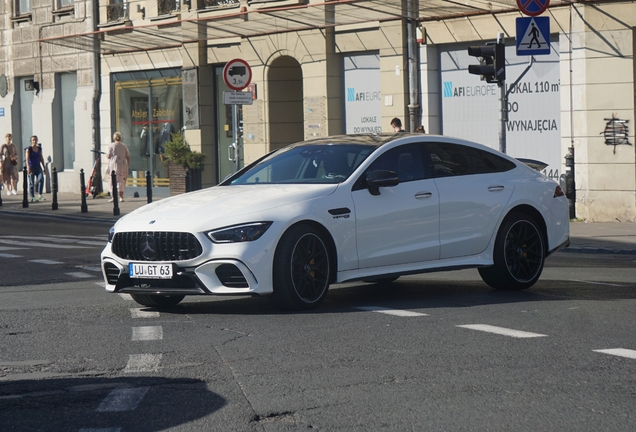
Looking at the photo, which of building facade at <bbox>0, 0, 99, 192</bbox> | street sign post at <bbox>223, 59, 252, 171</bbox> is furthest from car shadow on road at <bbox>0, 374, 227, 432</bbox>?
building facade at <bbox>0, 0, 99, 192</bbox>

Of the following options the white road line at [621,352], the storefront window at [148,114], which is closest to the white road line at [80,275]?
the white road line at [621,352]

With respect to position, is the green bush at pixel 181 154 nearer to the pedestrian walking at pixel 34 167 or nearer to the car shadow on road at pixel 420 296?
the pedestrian walking at pixel 34 167

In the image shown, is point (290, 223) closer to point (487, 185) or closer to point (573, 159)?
point (487, 185)

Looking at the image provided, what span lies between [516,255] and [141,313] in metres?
3.58

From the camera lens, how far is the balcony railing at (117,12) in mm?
32469

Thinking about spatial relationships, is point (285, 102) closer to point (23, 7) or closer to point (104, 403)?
point (23, 7)

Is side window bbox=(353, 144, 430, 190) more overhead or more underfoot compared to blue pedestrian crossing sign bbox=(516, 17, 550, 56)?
more underfoot

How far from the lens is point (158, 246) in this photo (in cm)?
932

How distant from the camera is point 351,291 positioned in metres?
11.2

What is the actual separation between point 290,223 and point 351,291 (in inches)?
83.8

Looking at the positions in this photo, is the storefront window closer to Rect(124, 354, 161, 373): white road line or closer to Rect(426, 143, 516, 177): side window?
Rect(426, 143, 516, 177): side window

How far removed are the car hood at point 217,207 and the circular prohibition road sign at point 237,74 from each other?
1165 centimetres

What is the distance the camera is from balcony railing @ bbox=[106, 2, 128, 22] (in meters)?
32.5

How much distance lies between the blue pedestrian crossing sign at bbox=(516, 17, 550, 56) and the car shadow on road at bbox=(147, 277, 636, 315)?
6.80 meters
